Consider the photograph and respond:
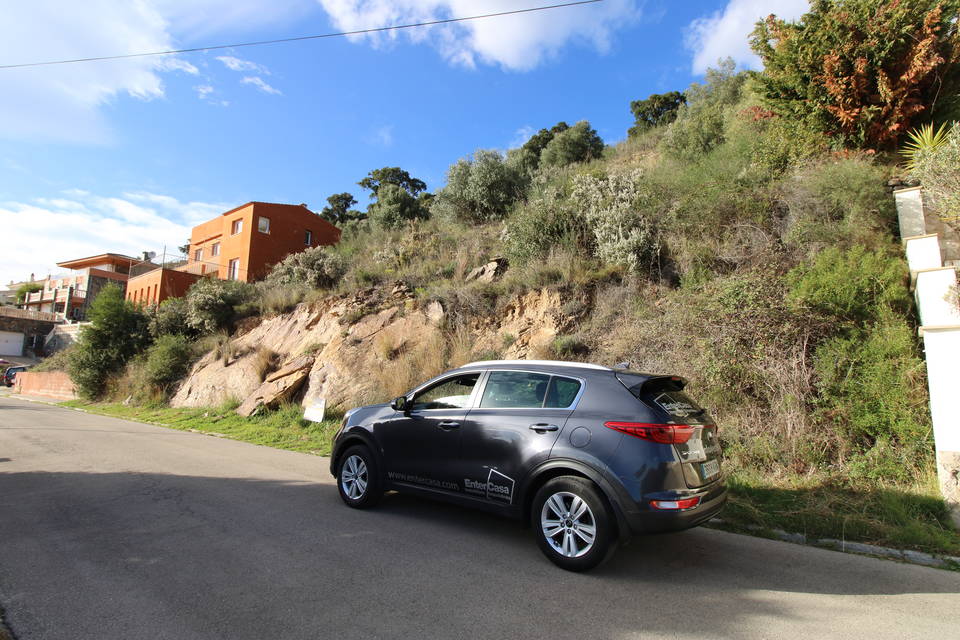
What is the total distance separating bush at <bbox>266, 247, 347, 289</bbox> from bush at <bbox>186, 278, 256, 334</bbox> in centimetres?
186

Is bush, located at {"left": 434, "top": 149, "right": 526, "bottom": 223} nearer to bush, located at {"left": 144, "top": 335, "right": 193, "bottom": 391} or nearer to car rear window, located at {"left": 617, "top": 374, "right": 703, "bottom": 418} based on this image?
bush, located at {"left": 144, "top": 335, "right": 193, "bottom": 391}

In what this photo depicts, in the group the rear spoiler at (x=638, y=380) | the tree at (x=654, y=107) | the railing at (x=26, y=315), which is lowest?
the rear spoiler at (x=638, y=380)

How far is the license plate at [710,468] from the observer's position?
→ 4102 mm

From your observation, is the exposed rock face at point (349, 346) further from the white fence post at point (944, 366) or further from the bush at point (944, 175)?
the bush at point (944, 175)

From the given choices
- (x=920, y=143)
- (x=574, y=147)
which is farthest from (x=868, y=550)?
(x=574, y=147)

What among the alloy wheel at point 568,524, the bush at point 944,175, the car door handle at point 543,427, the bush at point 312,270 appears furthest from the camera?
the bush at point 312,270

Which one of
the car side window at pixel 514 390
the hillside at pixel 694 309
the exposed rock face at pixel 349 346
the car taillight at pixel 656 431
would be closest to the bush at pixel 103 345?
the hillside at pixel 694 309

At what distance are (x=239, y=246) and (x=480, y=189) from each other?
21560 millimetres

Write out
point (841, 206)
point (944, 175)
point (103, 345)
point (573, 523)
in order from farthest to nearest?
point (103, 345), point (841, 206), point (944, 175), point (573, 523)

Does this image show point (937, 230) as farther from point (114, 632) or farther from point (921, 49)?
point (114, 632)

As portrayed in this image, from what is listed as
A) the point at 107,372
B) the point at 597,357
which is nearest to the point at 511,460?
the point at 597,357

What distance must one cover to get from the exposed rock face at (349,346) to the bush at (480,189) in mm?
6579

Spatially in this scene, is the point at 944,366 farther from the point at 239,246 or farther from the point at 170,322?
the point at 239,246

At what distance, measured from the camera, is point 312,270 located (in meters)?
20.1
